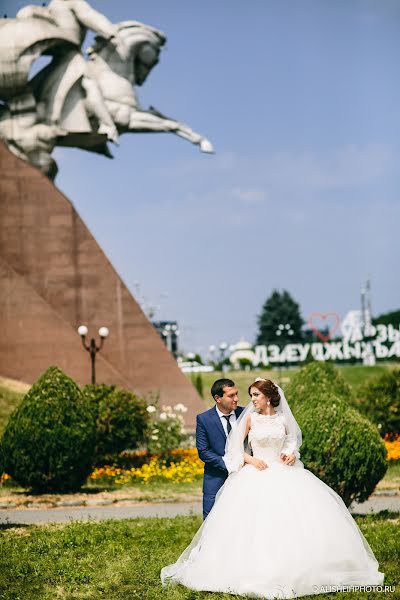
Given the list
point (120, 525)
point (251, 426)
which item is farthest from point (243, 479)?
point (120, 525)

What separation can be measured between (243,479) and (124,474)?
1048 centimetres

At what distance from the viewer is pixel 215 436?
762 cm

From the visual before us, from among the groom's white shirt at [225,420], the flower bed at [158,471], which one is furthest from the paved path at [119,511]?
the groom's white shirt at [225,420]

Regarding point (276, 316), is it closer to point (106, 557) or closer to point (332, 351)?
point (332, 351)

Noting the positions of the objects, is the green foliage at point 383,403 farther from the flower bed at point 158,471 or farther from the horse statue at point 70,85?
the horse statue at point 70,85

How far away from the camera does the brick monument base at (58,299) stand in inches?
900

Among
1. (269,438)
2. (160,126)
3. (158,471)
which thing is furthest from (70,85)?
(269,438)

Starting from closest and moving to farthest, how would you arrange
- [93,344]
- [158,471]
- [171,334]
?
[158,471] < [93,344] < [171,334]

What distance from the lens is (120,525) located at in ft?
35.8

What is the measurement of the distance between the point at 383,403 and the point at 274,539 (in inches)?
568

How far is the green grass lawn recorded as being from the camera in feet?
24.0

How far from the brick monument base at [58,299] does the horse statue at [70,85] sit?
303 cm

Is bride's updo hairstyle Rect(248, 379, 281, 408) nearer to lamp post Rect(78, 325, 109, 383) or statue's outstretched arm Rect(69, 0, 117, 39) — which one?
lamp post Rect(78, 325, 109, 383)

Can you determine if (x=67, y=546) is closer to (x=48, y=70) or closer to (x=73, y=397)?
(x=73, y=397)
